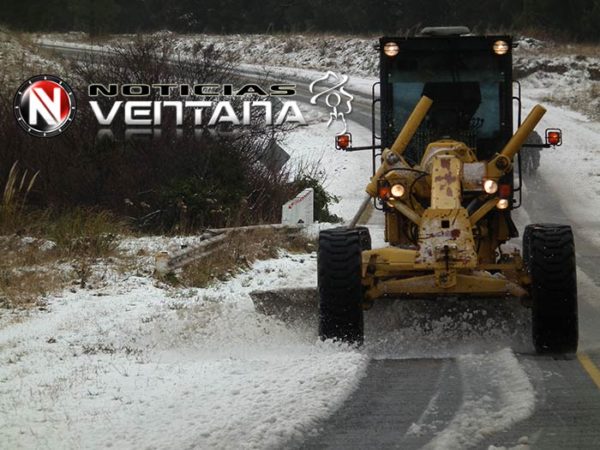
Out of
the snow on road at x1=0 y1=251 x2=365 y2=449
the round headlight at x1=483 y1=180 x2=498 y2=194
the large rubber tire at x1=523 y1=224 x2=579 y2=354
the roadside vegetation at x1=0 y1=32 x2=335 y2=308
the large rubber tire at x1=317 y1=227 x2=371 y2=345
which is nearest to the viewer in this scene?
the snow on road at x1=0 y1=251 x2=365 y2=449

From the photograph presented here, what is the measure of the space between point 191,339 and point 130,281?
2743mm

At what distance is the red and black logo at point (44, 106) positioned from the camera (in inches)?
737

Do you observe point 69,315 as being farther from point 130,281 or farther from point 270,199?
point 270,199

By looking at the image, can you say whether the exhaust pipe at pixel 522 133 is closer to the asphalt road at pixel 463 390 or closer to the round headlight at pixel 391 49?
the asphalt road at pixel 463 390

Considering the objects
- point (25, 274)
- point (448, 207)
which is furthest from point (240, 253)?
point (448, 207)

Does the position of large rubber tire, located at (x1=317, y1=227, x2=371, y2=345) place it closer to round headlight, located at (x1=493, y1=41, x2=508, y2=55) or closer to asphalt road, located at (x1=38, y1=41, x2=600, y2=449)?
asphalt road, located at (x1=38, y1=41, x2=600, y2=449)

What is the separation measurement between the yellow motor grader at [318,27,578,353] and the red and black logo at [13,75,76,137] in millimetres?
9252

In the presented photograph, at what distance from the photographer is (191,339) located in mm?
9742

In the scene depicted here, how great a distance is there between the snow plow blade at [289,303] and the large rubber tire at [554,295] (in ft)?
7.19

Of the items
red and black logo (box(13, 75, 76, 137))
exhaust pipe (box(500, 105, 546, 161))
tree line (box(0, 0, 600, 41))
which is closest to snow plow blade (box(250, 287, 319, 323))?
exhaust pipe (box(500, 105, 546, 161))

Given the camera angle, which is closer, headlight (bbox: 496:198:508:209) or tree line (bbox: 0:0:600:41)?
headlight (bbox: 496:198:508:209)

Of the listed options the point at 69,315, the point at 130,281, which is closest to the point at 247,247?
the point at 130,281

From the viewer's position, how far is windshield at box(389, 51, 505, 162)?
10.9m

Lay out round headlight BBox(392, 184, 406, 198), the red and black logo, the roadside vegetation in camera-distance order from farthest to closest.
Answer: the red and black logo
the roadside vegetation
round headlight BBox(392, 184, 406, 198)
